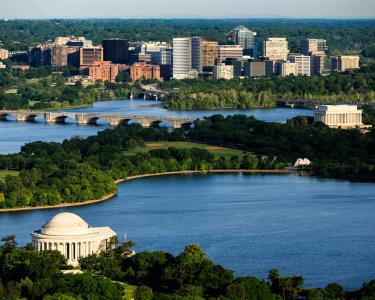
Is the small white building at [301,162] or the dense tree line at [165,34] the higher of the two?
the small white building at [301,162]

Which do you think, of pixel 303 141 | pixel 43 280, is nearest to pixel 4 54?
pixel 303 141

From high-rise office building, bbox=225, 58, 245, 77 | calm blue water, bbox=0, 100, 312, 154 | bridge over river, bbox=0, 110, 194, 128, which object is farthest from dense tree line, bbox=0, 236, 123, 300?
high-rise office building, bbox=225, 58, 245, 77

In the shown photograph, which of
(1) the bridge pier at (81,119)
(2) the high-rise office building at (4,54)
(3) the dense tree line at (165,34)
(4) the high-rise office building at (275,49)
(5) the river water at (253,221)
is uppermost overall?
(5) the river water at (253,221)

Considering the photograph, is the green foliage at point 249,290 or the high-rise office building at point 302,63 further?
the high-rise office building at point 302,63

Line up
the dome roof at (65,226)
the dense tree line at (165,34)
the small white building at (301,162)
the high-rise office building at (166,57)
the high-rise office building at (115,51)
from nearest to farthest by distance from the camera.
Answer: the dome roof at (65,226) < the small white building at (301,162) < the high-rise office building at (166,57) < the high-rise office building at (115,51) < the dense tree line at (165,34)

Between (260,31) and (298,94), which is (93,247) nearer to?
Answer: (298,94)

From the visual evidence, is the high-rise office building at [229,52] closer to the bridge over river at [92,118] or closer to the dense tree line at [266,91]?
the dense tree line at [266,91]

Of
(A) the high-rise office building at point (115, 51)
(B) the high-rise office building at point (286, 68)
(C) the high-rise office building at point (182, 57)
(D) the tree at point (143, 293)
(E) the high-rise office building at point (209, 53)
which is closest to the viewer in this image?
(D) the tree at point (143, 293)

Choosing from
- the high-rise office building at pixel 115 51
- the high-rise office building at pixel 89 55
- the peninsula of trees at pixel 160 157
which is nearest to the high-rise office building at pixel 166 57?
the high-rise office building at pixel 115 51
